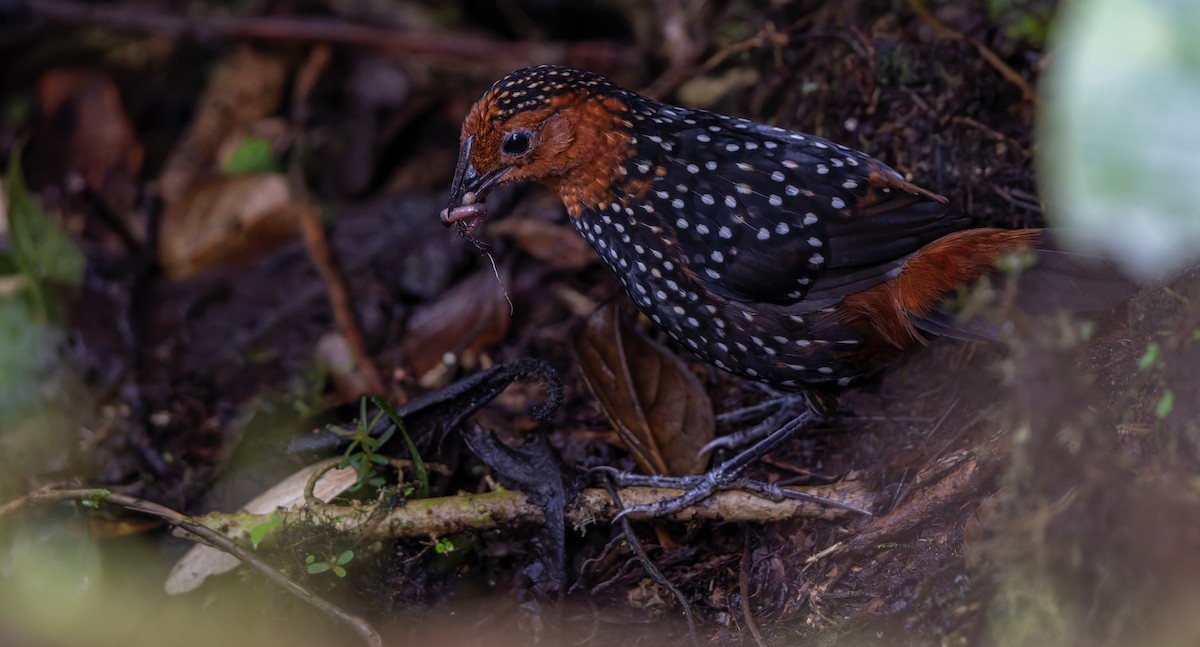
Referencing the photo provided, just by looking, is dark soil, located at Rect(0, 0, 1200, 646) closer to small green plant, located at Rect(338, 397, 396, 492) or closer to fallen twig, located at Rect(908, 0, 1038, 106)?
fallen twig, located at Rect(908, 0, 1038, 106)

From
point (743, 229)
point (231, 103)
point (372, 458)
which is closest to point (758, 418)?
point (743, 229)

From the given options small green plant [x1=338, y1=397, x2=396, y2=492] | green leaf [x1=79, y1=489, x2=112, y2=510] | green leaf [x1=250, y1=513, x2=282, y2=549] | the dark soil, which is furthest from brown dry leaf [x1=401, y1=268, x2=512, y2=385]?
green leaf [x1=79, y1=489, x2=112, y2=510]

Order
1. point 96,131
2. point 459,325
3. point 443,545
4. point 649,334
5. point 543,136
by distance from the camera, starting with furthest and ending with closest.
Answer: point 96,131
point 459,325
point 649,334
point 543,136
point 443,545

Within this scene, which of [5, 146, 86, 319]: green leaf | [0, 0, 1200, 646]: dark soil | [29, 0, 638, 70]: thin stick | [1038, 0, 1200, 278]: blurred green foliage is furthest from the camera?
[29, 0, 638, 70]: thin stick

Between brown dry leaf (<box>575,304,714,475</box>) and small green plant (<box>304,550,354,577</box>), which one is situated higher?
brown dry leaf (<box>575,304,714,475</box>)

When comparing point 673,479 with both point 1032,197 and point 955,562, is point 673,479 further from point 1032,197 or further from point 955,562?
point 1032,197

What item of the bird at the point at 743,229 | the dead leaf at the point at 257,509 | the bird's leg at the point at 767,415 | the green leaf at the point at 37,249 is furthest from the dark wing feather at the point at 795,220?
the green leaf at the point at 37,249

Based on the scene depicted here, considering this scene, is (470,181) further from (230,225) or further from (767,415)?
(230,225)
